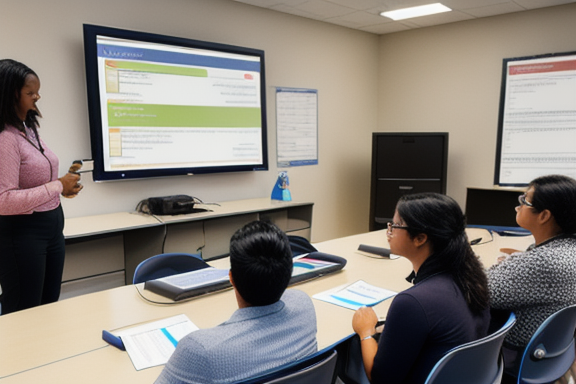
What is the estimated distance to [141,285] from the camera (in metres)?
2.01

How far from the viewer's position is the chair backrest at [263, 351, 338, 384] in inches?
39.8

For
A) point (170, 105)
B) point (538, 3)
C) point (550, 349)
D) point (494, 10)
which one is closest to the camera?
point (550, 349)

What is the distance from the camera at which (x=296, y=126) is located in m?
4.86

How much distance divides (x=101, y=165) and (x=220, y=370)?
8.86 feet

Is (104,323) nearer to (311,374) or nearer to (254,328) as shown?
(254,328)

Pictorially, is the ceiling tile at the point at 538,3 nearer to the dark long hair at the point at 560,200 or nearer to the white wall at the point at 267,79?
the white wall at the point at 267,79

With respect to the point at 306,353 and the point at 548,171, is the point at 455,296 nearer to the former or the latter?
the point at 306,353

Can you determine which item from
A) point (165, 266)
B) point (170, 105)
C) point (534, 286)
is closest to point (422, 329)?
point (534, 286)

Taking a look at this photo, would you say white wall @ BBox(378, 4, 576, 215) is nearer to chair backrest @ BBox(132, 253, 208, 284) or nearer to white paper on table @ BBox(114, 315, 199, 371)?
chair backrest @ BBox(132, 253, 208, 284)

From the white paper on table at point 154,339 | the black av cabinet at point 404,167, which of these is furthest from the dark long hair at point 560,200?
the black av cabinet at point 404,167

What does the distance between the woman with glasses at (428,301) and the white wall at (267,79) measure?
8.71 ft

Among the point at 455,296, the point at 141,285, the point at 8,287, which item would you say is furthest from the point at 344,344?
the point at 8,287

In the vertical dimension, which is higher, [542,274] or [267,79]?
[267,79]

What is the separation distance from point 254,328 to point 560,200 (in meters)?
1.36
